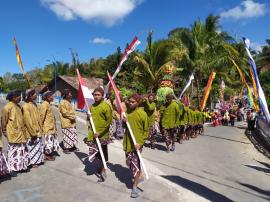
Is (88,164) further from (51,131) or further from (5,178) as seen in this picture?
(5,178)

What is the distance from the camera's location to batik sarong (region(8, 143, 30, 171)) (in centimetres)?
701

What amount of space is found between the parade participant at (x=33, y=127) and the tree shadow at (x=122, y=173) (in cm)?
167

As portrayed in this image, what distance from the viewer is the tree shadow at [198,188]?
6113mm

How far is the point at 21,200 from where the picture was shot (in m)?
5.67

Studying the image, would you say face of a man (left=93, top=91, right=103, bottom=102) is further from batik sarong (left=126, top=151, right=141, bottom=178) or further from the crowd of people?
batik sarong (left=126, top=151, right=141, bottom=178)

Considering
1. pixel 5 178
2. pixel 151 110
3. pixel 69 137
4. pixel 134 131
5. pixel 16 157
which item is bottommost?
pixel 5 178

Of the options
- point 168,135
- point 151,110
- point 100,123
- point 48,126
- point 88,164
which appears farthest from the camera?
point 168,135

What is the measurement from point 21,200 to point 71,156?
333 cm

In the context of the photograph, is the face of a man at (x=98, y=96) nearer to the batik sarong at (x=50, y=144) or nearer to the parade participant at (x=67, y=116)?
the batik sarong at (x=50, y=144)

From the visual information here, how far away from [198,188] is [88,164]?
273 cm

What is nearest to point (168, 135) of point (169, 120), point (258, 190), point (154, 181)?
point (169, 120)

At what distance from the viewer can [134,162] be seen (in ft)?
20.1

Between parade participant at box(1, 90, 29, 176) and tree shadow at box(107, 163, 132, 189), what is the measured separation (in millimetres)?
1916

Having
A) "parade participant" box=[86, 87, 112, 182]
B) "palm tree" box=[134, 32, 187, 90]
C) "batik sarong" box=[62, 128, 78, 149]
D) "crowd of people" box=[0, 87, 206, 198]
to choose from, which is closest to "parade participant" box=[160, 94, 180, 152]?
"crowd of people" box=[0, 87, 206, 198]
